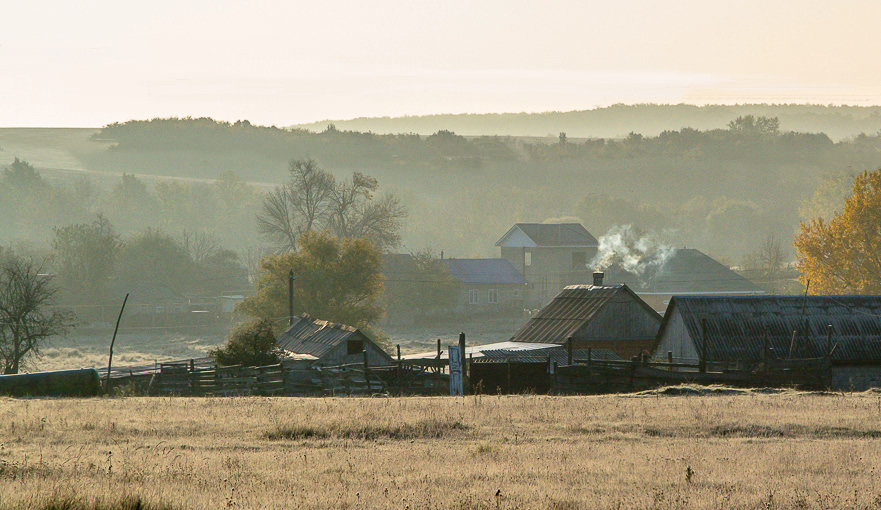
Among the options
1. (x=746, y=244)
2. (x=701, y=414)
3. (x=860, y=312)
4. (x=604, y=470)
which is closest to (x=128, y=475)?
(x=604, y=470)

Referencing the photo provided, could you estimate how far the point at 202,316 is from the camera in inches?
3959

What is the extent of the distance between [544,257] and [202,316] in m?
38.2

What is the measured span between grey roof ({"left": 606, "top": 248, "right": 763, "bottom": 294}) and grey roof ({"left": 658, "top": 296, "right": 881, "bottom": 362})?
52.8m

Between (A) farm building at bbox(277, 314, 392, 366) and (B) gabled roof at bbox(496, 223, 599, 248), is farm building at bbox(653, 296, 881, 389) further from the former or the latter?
(B) gabled roof at bbox(496, 223, 599, 248)

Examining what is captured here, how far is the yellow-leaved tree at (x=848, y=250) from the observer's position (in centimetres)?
6738

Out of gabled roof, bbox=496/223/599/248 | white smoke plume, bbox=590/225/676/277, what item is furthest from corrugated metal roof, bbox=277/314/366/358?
gabled roof, bbox=496/223/599/248

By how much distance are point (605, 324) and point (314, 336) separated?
599 inches

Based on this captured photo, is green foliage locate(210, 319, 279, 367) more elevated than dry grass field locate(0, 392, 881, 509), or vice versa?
dry grass field locate(0, 392, 881, 509)

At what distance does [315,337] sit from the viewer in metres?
54.0

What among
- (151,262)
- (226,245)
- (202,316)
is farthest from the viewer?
(226,245)

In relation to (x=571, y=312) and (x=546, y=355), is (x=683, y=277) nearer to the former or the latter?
(x=571, y=312)

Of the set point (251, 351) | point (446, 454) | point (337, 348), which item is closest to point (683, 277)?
point (337, 348)

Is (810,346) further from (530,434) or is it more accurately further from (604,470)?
(604,470)

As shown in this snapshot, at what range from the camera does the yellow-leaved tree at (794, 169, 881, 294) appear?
6738 cm
